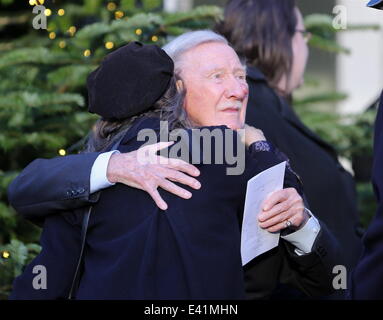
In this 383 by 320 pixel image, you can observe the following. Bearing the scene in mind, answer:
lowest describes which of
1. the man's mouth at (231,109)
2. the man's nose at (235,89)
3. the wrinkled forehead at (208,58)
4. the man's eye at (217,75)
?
the man's mouth at (231,109)

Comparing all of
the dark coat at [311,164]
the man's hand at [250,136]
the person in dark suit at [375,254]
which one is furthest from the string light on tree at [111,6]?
the person in dark suit at [375,254]

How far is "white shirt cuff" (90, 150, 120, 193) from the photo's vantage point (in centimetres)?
273

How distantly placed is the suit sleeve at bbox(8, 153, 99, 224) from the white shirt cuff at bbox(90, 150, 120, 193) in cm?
2

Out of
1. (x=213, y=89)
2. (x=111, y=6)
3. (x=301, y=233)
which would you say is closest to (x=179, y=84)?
(x=213, y=89)

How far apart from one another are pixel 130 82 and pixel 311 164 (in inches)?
55.1

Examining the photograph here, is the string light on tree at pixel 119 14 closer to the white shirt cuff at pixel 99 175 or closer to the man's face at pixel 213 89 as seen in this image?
the man's face at pixel 213 89

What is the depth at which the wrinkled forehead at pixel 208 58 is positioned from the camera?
9.98ft

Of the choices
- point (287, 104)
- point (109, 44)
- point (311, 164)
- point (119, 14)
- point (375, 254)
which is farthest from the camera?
point (119, 14)

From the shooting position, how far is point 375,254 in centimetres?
241

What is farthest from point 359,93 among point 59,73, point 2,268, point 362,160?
point 2,268

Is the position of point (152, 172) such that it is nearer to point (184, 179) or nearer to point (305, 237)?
point (184, 179)

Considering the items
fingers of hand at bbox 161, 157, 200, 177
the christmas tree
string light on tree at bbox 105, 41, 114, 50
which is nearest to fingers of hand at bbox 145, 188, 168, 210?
fingers of hand at bbox 161, 157, 200, 177

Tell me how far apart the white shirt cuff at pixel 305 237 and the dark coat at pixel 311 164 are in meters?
0.87

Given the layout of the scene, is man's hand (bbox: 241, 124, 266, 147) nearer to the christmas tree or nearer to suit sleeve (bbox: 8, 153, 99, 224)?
suit sleeve (bbox: 8, 153, 99, 224)
